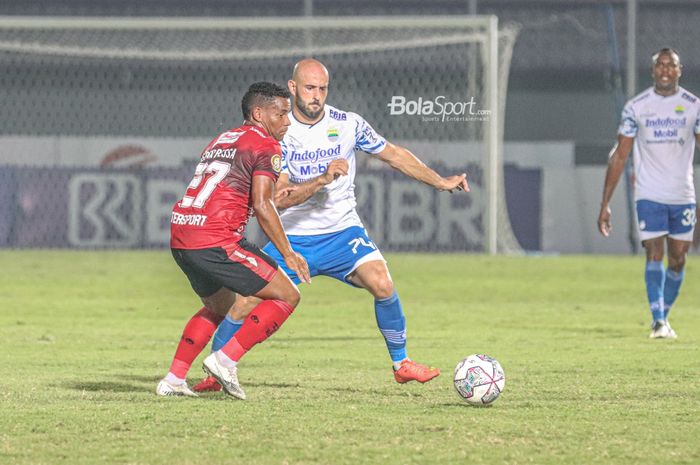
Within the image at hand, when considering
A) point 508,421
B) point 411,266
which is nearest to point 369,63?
point 411,266

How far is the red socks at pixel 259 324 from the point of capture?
24.5 feet

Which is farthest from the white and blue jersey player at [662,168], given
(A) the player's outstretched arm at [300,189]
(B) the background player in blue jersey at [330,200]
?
(A) the player's outstretched arm at [300,189]

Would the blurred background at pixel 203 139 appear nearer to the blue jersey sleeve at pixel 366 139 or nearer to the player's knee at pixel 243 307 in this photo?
the blue jersey sleeve at pixel 366 139

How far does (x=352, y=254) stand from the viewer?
8.30 meters

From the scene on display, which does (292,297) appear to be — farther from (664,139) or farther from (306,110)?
(664,139)

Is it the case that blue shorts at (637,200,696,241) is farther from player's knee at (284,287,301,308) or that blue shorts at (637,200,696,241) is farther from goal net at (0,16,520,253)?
goal net at (0,16,520,253)

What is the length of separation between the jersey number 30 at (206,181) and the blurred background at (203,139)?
13143 mm

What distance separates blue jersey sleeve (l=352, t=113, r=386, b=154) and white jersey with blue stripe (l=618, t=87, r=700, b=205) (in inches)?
148

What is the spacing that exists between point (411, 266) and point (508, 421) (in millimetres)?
13979

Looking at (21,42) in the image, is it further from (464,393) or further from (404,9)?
(464,393)

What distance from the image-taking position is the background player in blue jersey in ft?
27.0

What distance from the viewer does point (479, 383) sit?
7.18m

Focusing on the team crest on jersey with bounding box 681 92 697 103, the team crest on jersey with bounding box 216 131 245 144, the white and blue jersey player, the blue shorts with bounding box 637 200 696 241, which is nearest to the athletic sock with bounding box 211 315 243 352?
the team crest on jersey with bounding box 216 131 245 144

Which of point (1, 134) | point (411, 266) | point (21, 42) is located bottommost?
point (411, 266)
